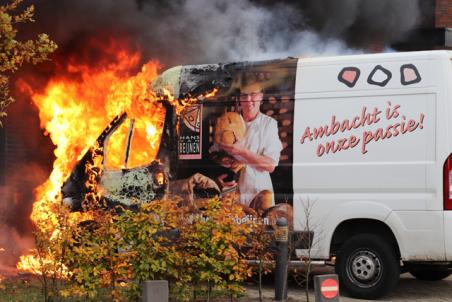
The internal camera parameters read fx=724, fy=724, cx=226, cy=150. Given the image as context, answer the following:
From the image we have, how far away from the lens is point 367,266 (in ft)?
25.8

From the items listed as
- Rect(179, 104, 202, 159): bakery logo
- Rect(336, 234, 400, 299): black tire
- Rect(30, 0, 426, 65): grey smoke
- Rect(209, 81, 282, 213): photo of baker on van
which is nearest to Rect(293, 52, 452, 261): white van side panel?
Rect(336, 234, 400, 299): black tire

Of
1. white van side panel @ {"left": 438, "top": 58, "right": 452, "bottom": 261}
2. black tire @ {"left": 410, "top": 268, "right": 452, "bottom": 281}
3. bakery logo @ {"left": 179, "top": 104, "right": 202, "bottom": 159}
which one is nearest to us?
white van side panel @ {"left": 438, "top": 58, "right": 452, "bottom": 261}

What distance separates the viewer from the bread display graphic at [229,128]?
8.39m

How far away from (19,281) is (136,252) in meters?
2.57

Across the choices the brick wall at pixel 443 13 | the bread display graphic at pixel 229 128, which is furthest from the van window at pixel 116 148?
the brick wall at pixel 443 13

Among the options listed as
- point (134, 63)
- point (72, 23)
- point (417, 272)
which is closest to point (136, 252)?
point (417, 272)

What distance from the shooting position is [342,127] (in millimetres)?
7902

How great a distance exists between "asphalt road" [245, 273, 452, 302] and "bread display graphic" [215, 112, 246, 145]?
1730 millimetres

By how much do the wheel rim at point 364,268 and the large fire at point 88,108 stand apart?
2684mm

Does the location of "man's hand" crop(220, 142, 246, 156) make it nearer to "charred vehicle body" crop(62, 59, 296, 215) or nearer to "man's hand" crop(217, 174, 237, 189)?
"charred vehicle body" crop(62, 59, 296, 215)

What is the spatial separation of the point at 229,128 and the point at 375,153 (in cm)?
174

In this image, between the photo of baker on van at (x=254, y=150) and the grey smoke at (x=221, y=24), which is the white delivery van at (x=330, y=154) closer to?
the photo of baker on van at (x=254, y=150)

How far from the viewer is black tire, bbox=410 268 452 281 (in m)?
9.13

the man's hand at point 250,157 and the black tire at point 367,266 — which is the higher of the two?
the man's hand at point 250,157
